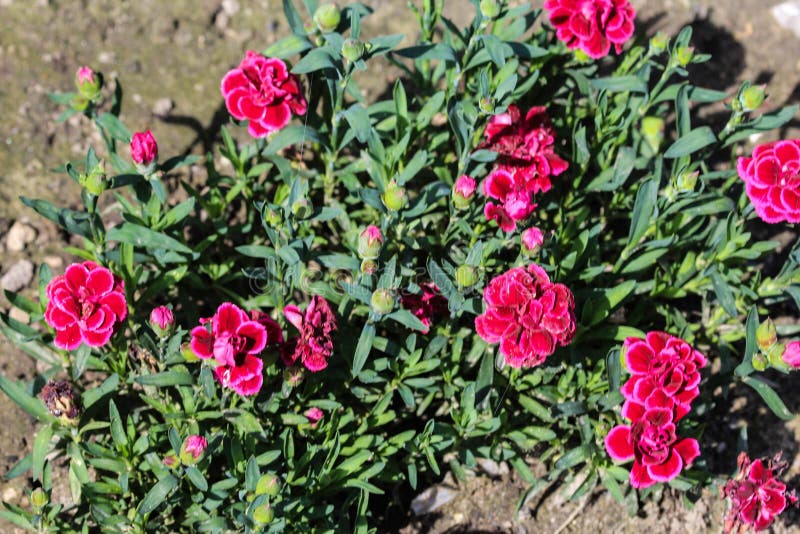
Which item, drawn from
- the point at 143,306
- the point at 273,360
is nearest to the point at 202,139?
the point at 143,306

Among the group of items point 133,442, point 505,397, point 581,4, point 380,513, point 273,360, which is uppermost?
point 581,4

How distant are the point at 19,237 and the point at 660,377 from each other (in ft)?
9.22

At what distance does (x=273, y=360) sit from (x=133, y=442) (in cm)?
65

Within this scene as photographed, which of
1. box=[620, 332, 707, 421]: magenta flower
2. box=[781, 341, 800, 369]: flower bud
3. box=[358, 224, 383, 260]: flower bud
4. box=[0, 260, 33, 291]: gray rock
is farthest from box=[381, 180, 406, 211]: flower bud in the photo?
box=[0, 260, 33, 291]: gray rock

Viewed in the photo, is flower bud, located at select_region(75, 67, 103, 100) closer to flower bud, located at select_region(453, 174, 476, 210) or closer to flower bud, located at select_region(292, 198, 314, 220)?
flower bud, located at select_region(292, 198, 314, 220)

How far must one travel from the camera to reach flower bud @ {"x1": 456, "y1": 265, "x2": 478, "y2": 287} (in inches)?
113

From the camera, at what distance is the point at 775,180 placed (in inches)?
124

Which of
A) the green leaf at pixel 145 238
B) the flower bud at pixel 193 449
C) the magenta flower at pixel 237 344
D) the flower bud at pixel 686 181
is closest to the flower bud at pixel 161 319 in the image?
the magenta flower at pixel 237 344

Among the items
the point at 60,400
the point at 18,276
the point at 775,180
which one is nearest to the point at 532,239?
the point at 775,180

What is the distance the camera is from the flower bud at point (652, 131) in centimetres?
389

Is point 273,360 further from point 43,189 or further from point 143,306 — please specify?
point 43,189

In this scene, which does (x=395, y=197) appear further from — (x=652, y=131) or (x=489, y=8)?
(x=652, y=131)

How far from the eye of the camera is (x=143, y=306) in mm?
3514

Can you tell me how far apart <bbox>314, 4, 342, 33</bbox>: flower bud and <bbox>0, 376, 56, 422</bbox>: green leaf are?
1769mm
